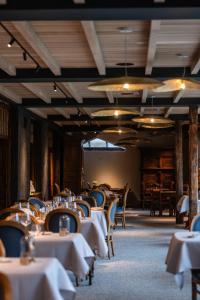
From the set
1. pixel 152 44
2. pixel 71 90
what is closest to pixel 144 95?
pixel 71 90

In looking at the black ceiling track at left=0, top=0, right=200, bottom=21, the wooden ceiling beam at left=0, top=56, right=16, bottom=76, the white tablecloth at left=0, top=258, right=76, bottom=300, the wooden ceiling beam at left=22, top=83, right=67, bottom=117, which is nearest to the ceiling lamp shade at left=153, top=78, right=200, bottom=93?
the black ceiling track at left=0, top=0, right=200, bottom=21

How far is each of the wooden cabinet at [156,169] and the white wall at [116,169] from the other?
66 cm

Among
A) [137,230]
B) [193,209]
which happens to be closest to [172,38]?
[193,209]

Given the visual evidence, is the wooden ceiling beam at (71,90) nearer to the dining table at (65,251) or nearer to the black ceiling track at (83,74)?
the black ceiling track at (83,74)

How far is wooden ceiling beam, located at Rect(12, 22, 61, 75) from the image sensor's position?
22.8 ft

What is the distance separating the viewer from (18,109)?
1409 centimetres

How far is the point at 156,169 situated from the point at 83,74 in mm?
14505

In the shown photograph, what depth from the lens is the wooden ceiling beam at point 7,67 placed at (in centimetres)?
939

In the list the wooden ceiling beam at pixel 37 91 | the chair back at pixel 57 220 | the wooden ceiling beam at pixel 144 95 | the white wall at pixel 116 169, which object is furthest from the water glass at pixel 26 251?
the white wall at pixel 116 169

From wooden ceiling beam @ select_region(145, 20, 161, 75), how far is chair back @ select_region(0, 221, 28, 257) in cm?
286

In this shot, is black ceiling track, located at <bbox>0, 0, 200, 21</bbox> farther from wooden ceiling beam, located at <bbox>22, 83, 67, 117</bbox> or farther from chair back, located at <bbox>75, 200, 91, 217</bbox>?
wooden ceiling beam, located at <bbox>22, 83, 67, 117</bbox>

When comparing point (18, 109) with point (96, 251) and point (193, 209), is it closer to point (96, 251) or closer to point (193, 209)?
point (193, 209)

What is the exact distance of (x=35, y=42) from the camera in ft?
25.2

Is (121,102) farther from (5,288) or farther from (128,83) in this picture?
(5,288)
